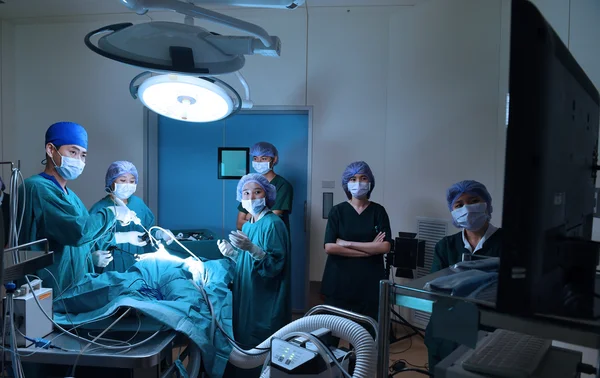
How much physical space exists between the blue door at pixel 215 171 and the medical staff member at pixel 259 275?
3.46 ft

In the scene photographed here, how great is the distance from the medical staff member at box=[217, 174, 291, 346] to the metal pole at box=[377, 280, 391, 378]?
137 centimetres

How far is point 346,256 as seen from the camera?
7.61 ft

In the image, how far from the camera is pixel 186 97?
1.50m

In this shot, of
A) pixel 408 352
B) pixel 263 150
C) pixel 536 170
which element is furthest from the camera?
pixel 263 150

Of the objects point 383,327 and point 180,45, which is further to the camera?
point 180,45

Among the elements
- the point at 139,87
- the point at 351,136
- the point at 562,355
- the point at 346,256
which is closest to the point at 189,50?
the point at 139,87

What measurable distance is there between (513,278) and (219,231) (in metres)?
3.08

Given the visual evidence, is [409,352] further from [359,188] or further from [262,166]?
[262,166]

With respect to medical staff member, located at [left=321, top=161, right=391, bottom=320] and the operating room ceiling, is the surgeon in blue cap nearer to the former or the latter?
medical staff member, located at [left=321, top=161, right=391, bottom=320]

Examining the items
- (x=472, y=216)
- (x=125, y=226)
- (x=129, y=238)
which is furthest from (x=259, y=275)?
(x=472, y=216)

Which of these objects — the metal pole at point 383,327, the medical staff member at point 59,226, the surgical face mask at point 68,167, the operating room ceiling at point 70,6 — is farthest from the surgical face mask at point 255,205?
the operating room ceiling at point 70,6

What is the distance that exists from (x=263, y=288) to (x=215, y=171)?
149 centimetres

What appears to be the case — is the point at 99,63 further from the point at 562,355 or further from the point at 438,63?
the point at 562,355

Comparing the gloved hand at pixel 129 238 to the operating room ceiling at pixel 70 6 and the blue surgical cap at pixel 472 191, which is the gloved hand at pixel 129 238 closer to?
the blue surgical cap at pixel 472 191
